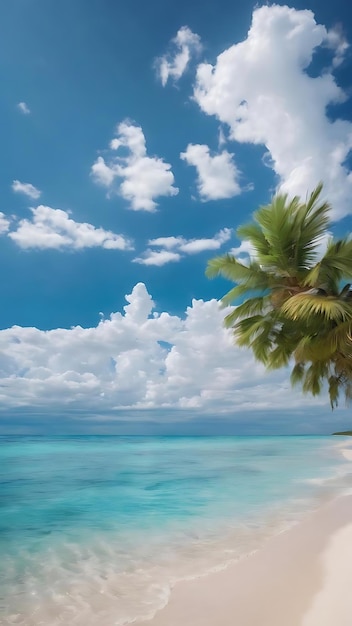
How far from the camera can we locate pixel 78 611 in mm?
4352

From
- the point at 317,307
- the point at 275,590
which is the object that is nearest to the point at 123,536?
the point at 275,590

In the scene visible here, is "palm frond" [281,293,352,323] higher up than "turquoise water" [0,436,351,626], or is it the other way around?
"palm frond" [281,293,352,323]

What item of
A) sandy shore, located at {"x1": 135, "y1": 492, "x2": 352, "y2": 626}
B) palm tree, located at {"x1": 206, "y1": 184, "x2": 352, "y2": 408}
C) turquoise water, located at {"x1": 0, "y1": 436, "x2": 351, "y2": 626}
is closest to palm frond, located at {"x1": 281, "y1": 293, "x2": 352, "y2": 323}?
palm tree, located at {"x1": 206, "y1": 184, "x2": 352, "y2": 408}

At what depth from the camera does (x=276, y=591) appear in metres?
4.43

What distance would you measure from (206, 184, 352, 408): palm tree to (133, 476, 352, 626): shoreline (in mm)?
2721

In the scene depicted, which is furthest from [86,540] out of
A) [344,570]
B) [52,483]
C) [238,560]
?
[52,483]

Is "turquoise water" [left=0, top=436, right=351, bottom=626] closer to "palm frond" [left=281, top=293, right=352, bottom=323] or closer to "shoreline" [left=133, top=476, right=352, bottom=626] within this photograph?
"shoreline" [left=133, top=476, right=352, bottom=626]

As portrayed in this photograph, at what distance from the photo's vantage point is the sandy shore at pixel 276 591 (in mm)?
3779

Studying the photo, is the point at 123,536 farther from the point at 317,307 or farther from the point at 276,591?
the point at 317,307

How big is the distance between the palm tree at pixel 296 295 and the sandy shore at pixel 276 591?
2.72 metres

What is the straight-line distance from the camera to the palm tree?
6469 millimetres

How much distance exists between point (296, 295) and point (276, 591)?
3.81 m

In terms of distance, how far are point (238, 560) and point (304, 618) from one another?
6.92 feet

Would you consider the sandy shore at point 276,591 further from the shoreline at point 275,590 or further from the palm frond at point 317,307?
the palm frond at point 317,307
